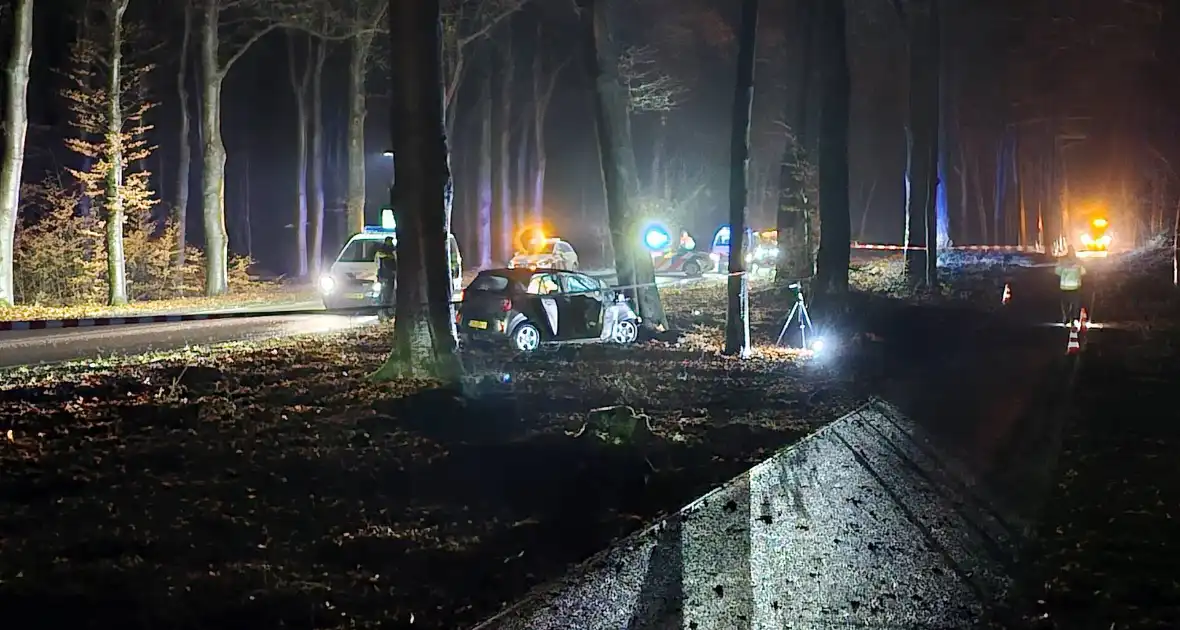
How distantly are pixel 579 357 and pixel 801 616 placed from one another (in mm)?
11188

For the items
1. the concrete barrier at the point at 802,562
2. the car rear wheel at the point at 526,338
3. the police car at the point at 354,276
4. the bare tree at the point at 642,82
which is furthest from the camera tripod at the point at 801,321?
the bare tree at the point at 642,82

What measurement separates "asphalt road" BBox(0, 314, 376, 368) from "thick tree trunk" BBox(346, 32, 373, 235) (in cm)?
1199

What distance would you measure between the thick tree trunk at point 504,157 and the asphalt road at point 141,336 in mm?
23719

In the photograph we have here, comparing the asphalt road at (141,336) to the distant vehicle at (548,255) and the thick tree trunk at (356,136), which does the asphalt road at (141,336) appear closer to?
the thick tree trunk at (356,136)

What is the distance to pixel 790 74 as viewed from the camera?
3195cm

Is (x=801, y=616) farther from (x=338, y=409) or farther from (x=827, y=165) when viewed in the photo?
(x=827, y=165)

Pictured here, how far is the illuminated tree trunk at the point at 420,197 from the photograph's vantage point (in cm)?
1302

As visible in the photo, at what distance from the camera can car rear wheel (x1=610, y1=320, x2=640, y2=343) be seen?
62.6 ft

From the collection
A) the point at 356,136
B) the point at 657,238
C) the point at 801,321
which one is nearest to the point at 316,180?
the point at 356,136

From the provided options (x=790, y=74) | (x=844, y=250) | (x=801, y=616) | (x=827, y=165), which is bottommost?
(x=801, y=616)

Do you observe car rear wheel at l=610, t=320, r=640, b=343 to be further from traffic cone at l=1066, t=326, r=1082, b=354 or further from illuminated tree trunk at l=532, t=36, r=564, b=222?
illuminated tree trunk at l=532, t=36, r=564, b=222

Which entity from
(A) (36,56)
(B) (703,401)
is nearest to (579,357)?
(B) (703,401)

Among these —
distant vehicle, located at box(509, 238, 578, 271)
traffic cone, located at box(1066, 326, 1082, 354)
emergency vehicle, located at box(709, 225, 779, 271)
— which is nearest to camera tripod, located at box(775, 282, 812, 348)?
traffic cone, located at box(1066, 326, 1082, 354)

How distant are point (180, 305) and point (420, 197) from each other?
16785 millimetres
